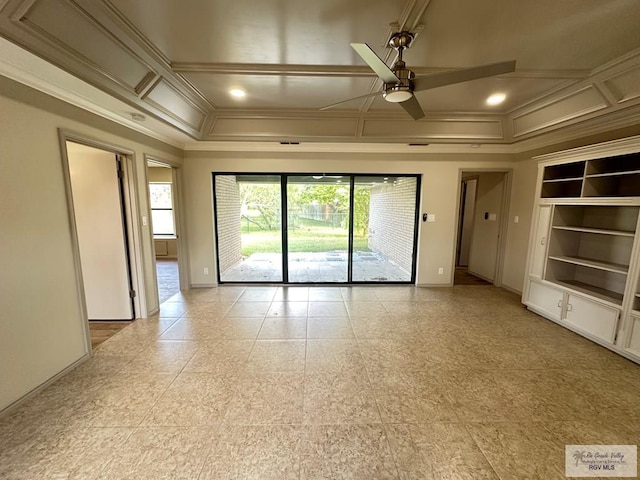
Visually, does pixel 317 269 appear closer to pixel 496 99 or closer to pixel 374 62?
pixel 496 99

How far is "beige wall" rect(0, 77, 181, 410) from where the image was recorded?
1814 mm

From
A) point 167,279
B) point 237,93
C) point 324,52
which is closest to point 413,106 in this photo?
point 324,52

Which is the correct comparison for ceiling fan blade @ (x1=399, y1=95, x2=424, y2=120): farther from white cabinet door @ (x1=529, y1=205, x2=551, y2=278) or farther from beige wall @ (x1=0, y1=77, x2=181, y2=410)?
beige wall @ (x1=0, y1=77, x2=181, y2=410)

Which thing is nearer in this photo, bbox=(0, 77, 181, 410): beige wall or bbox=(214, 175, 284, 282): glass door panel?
bbox=(0, 77, 181, 410): beige wall

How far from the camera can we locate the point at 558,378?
7.36 feet

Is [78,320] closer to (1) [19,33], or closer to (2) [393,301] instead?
(1) [19,33]

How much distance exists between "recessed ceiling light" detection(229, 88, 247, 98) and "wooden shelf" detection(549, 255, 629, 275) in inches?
172

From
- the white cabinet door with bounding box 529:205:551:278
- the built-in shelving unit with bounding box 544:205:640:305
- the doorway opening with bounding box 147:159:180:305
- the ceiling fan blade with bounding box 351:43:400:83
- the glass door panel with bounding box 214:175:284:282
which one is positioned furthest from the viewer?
the doorway opening with bounding box 147:159:180:305

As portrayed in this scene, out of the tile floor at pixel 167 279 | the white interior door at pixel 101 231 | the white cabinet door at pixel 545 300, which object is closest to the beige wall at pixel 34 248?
the white interior door at pixel 101 231

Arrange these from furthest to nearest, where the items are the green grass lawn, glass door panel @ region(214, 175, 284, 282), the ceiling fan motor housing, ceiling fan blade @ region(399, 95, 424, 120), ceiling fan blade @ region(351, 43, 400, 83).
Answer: the green grass lawn
glass door panel @ region(214, 175, 284, 282)
ceiling fan blade @ region(399, 95, 424, 120)
the ceiling fan motor housing
ceiling fan blade @ region(351, 43, 400, 83)

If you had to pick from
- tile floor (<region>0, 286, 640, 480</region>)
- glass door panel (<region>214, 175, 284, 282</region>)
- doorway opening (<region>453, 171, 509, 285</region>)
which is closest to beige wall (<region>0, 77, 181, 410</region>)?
tile floor (<region>0, 286, 640, 480</region>)

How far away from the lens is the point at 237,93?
288 centimetres

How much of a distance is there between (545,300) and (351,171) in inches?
132

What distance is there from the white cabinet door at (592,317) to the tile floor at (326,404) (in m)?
0.17
